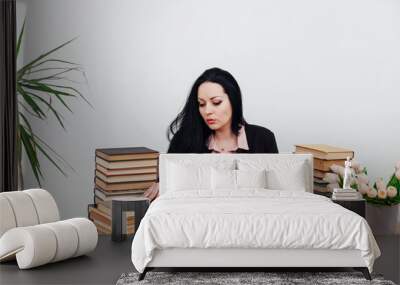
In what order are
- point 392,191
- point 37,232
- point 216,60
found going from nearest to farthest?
point 37,232 → point 392,191 → point 216,60

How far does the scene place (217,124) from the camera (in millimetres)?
7426

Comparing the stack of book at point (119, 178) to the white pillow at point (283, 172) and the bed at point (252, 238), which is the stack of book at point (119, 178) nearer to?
the white pillow at point (283, 172)

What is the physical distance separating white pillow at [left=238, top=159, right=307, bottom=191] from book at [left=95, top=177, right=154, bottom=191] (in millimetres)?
983

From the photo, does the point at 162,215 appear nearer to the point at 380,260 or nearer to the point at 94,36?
the point at 380,260

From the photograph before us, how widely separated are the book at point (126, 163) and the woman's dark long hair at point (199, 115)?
27 centimetres

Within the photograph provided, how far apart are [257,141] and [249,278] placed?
2.31 meters

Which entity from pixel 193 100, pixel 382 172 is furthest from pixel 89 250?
pixel 382 172

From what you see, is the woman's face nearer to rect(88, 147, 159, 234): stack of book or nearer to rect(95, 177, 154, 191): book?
rect(88, 147, 159, 234): stack of book

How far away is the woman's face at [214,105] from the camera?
7.41 m

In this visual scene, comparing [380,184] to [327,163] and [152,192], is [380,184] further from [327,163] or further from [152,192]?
[152,192]

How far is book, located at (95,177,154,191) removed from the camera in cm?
726

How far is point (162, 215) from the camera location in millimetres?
5367

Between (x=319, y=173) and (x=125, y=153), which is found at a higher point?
(x=125, y=153)

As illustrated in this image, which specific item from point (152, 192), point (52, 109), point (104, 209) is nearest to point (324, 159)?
point (152, 192)
